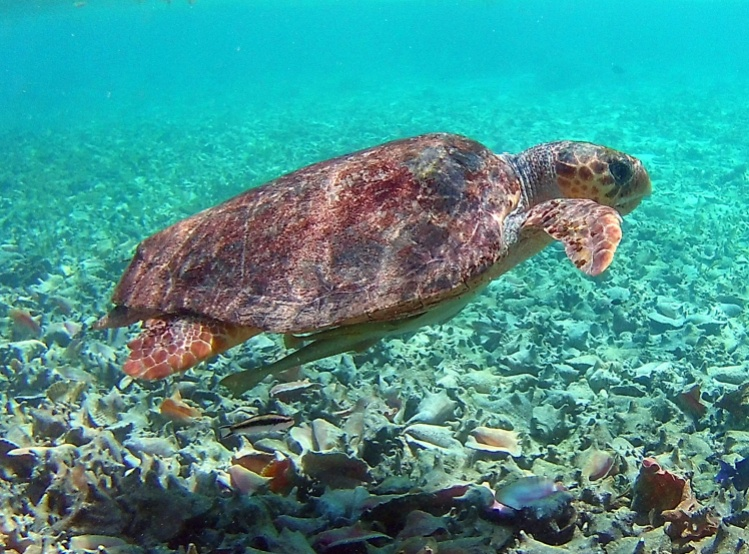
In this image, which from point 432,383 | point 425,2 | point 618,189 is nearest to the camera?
point 618,189

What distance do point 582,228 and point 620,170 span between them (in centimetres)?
109

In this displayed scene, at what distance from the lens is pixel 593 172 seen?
3.97 m

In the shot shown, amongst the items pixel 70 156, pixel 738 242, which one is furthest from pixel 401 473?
pixel 70 156

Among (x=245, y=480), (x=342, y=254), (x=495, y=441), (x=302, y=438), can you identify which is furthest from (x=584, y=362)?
(x=245, y=480)

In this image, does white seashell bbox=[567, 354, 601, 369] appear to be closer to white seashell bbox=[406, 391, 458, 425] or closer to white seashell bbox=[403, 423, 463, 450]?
white seashell bbox=[406, 391, 458, 425]

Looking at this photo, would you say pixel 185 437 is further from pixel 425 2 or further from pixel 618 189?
pixel 425 2

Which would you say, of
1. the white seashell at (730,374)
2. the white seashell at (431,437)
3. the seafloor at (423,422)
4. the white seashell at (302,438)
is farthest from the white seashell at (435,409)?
the white seashell at (730,374)

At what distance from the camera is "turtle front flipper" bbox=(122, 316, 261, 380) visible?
2.95 meters

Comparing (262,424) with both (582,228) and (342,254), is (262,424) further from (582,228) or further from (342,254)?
(582,228)

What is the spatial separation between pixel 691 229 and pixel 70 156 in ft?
56.2

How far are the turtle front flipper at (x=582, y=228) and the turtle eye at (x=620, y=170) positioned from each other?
0.63m

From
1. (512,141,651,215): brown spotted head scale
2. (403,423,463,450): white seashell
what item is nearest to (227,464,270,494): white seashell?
(403,423,463,450): white seashell

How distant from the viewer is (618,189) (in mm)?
4031

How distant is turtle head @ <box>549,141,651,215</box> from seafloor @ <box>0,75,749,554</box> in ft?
5.07
